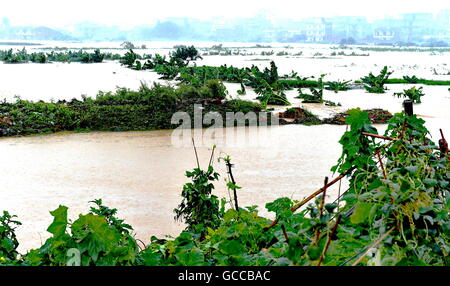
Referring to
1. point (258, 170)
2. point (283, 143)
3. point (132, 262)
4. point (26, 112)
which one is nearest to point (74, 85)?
point (26, 112)

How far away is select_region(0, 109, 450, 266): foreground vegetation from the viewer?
3.84 ft

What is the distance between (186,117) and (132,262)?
9287 mm

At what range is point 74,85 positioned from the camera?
1586 centimetres

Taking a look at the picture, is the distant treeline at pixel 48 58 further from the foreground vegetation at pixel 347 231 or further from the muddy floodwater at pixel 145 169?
the foreground vegetation at pixel 347 231

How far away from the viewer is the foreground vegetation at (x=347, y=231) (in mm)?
1171

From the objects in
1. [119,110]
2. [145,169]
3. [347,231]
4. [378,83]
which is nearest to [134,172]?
[145,169]

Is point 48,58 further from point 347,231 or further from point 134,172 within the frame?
point 347,231

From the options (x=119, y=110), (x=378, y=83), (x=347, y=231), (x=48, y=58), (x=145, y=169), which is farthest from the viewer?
(x=48, y=58)

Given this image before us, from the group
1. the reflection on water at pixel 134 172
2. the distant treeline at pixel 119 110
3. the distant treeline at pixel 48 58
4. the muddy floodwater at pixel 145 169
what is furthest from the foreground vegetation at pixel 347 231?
the distant treeline at pixel 48 58

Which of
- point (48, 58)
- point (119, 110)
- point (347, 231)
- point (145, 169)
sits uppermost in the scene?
point (347, 231)

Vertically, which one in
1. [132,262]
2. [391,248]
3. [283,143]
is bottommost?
[283,143]

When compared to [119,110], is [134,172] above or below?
below

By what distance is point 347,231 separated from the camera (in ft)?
4.66
